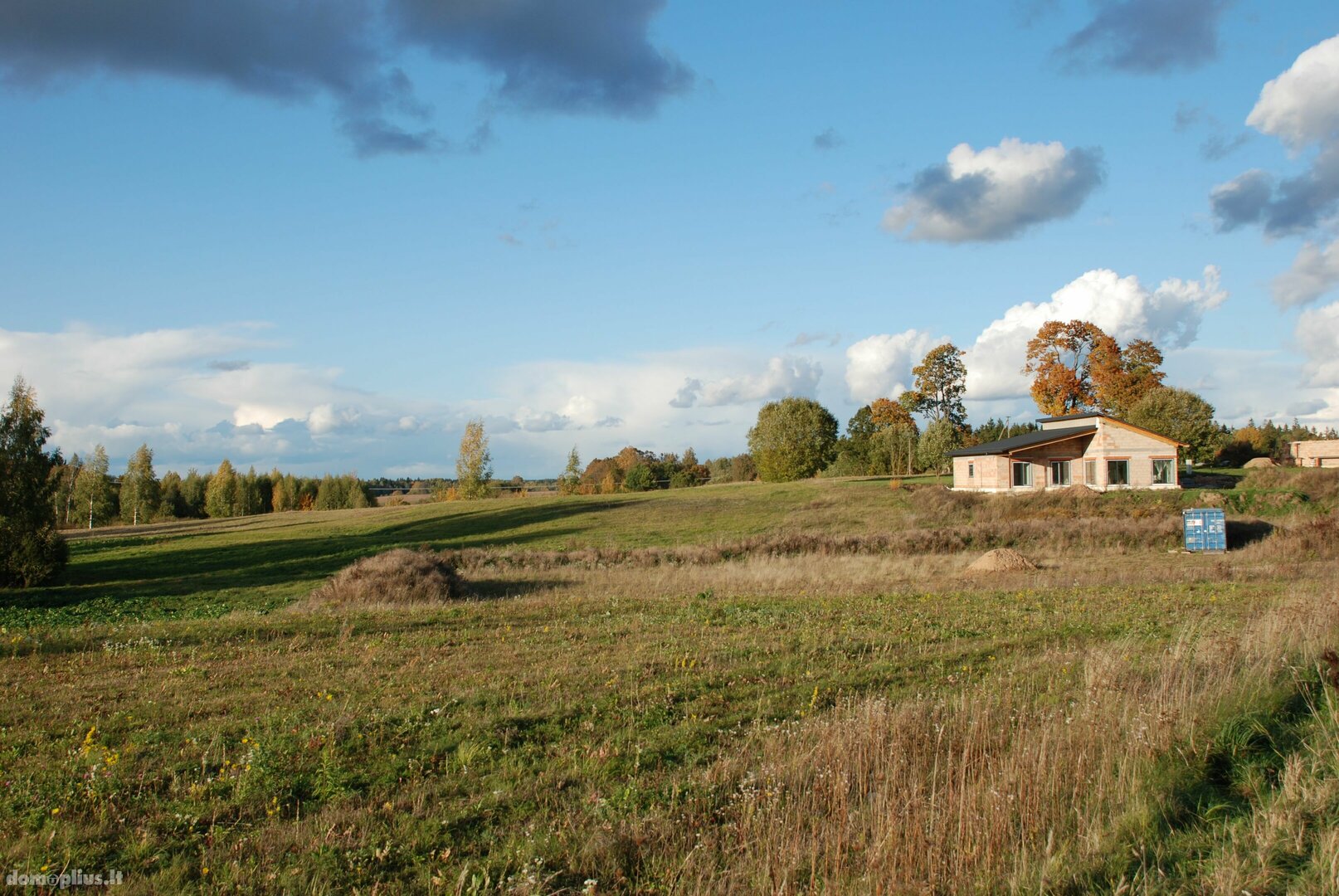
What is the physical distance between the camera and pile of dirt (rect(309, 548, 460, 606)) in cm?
1962

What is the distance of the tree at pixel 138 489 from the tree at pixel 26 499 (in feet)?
175

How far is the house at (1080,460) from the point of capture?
53156 mm

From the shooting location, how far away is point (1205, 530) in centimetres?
3083

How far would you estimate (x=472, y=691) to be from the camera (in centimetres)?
Result: 880

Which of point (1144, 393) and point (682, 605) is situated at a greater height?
point (1144, 393)

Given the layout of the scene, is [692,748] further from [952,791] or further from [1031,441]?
[1031,441]

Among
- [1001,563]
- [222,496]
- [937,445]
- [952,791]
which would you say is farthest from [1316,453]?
[222,496]

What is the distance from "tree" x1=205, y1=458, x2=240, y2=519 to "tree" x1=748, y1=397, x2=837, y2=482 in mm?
63975

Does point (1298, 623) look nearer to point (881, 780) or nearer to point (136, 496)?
point (881, 780)

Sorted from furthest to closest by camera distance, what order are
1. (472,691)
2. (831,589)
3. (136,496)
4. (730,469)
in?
(730,469) < (136,496) < (831,589) < (472,691)

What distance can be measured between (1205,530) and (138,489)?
99.2 metres

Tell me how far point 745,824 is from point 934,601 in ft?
40.0

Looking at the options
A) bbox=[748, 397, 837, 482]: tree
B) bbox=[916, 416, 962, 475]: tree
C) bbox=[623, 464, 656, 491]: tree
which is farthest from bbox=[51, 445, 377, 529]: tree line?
bbox=[916, 416, 962, 475]: tree

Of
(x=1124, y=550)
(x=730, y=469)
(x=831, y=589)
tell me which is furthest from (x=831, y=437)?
(x=831, y=589)
